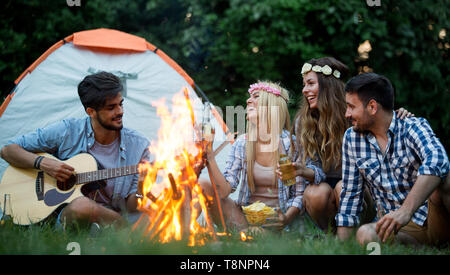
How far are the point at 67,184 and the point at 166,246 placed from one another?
3.96 feet

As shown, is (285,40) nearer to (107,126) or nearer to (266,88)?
(266,88)

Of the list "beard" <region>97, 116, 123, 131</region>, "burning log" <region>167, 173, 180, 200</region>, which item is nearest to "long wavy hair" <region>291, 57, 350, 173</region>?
"burning log" <region>167, 173, 180, 200</region>

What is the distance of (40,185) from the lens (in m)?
2.83

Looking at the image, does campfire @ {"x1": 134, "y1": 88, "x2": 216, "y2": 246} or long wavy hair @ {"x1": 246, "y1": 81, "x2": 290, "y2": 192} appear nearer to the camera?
campfire @ {"x1": 134, "y1": 88, "x2": 216, "y2": 246}

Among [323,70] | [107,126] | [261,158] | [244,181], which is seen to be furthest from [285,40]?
[107,126]

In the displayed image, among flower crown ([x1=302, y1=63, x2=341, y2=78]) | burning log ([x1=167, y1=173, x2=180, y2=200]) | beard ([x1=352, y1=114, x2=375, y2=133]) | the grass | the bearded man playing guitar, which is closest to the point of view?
the grass

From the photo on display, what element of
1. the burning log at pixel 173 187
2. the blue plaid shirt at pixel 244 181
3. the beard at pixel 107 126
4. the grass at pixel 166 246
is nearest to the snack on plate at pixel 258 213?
the blue plaid shirt at pixel 244 181

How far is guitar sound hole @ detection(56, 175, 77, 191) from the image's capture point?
9.21ft

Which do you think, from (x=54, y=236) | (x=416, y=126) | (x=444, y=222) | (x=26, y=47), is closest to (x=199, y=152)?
(x=54, y=236)

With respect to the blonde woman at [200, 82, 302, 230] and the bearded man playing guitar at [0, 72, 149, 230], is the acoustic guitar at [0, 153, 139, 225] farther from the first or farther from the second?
the blonde woman at [200, 82, 302, 230]

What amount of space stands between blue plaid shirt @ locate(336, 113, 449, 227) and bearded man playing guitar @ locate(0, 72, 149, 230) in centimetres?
135

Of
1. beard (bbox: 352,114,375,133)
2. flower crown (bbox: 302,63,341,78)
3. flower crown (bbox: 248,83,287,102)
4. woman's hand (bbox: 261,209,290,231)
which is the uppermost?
flower crown (bbox: 302,63,341,78)

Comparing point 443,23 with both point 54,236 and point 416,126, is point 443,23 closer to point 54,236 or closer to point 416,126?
point 416,126

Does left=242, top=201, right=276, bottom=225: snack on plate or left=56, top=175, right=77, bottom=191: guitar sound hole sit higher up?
left=56, top=175, right=77, bottom=191: guitar sound hole
